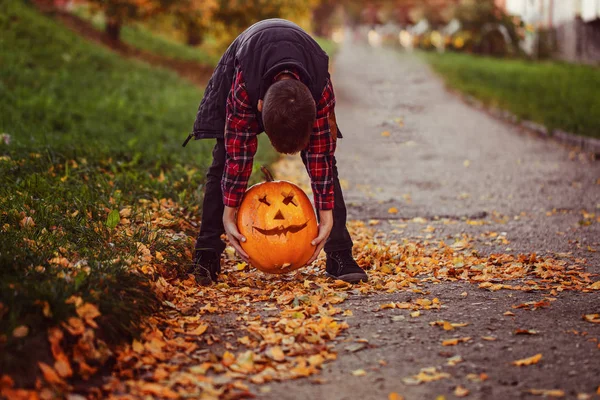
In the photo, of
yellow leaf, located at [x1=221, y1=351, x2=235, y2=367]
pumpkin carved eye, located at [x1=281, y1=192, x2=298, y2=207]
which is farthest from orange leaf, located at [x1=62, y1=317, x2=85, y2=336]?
pumpkin carved eye, located at [x1=281, y1=192, x2=298, y2=207]

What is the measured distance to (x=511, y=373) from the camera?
3.41 m

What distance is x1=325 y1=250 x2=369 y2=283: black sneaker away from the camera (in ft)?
16.0

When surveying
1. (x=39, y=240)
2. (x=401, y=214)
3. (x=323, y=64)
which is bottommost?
(x=401, y=214)

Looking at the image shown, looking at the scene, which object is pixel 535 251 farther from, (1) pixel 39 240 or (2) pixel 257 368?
(1) pixel 39 240

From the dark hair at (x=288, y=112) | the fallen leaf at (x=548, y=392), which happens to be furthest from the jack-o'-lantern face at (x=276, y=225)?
the fallen leaf at (x=548, y=392)

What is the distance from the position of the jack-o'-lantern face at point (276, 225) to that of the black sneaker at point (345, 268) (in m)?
0.23

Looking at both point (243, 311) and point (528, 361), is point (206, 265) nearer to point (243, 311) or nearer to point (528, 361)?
point (243, 311)

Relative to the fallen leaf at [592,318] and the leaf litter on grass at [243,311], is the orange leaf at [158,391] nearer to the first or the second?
the leaf litter on grass at [243,311]

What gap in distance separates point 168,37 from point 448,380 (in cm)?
2492

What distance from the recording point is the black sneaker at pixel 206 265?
4867 mm

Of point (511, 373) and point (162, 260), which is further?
point (162, 260)

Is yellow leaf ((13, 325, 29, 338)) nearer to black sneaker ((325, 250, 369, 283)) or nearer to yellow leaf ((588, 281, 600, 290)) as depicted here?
black sneaker ((325, 250, 369, 283))

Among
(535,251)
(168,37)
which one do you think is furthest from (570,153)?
(168,37)

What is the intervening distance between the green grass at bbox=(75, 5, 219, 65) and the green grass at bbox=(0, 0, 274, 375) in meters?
5.86
